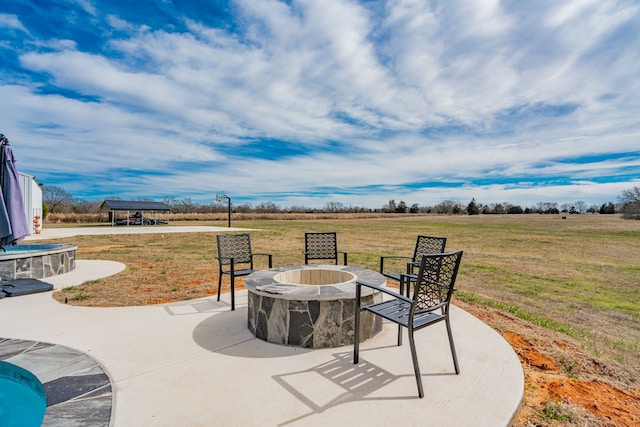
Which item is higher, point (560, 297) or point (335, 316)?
point (335, 316)

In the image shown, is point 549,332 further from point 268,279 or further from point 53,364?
point 53,364

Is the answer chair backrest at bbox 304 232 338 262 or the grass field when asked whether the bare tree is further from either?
chair backrest at bbox 304 232 338 262

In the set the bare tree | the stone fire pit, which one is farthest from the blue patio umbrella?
the bare tree

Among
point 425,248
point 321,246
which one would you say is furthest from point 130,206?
point 425,248

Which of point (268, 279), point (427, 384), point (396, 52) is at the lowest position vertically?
point (427, 384)

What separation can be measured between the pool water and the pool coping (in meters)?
0.05

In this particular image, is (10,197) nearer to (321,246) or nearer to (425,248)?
(321,246)

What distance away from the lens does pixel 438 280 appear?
2525 mm

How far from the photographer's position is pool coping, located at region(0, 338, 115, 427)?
1.84 m

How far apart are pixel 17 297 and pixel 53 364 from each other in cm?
344

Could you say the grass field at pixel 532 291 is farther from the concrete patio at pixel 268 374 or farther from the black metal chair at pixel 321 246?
the black metal chair at pixel 321 246

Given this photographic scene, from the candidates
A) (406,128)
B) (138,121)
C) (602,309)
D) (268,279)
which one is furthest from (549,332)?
(138,121)

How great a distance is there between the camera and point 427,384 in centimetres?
235

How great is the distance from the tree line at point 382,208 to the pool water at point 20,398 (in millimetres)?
32225
